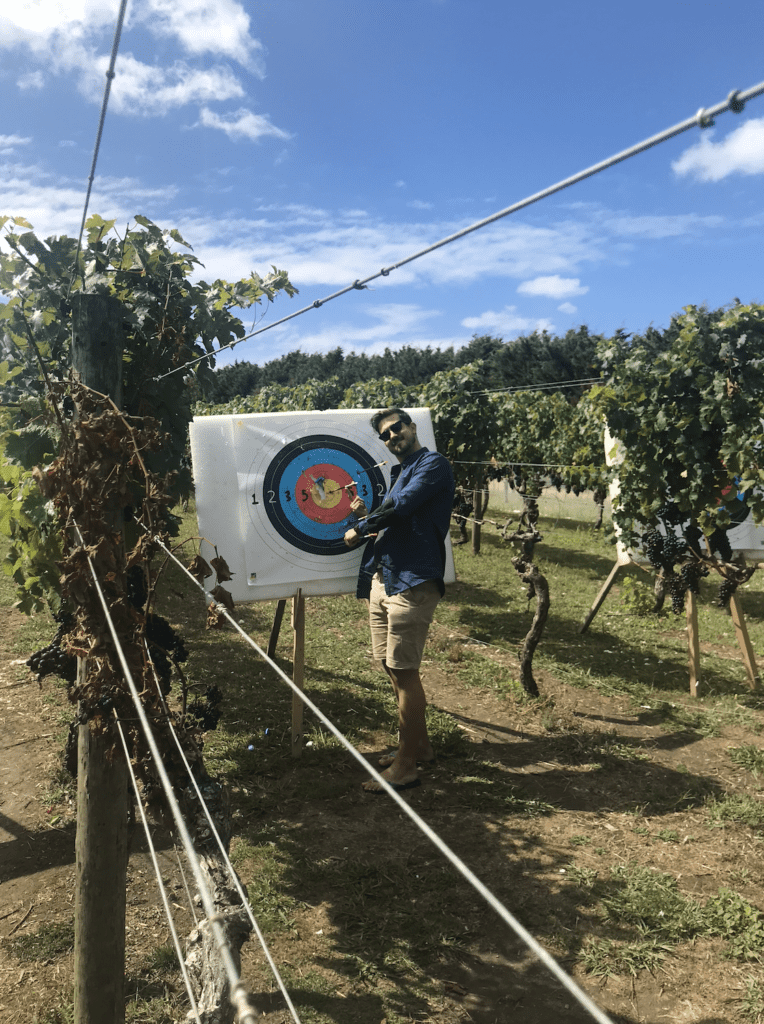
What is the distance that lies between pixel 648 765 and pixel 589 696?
4.04 feet

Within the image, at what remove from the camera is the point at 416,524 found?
14.2 feet

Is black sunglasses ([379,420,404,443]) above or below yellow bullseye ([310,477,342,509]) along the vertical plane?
above

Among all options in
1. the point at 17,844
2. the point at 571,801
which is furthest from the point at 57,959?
the point at 571,801

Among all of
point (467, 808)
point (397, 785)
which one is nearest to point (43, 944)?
point (397, 785)

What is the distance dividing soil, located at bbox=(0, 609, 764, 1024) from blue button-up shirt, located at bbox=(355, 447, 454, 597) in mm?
1277

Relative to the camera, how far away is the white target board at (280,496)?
5.17 meters

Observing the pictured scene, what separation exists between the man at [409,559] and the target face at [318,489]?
2.75ft

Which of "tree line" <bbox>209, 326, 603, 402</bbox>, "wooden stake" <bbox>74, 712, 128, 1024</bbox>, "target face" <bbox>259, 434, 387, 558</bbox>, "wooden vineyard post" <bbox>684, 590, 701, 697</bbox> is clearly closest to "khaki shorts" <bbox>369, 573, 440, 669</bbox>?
"target face" <bbox>259, 434, 387, 558</bbox>

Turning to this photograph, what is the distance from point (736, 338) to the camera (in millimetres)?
5605

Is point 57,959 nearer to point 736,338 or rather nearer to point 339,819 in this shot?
point 339,819

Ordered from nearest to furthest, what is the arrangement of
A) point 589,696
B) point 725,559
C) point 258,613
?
point 589,696 < point 725,559 < point 258,613

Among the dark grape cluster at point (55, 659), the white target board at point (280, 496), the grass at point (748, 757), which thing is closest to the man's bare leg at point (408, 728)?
the white target board at point (280, 496)

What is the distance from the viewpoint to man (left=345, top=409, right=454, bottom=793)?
4285 millimetres

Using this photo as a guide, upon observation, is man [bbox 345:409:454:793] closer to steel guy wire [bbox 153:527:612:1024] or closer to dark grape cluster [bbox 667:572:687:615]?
steel guy wire [bbox 153:527:612:1024]
